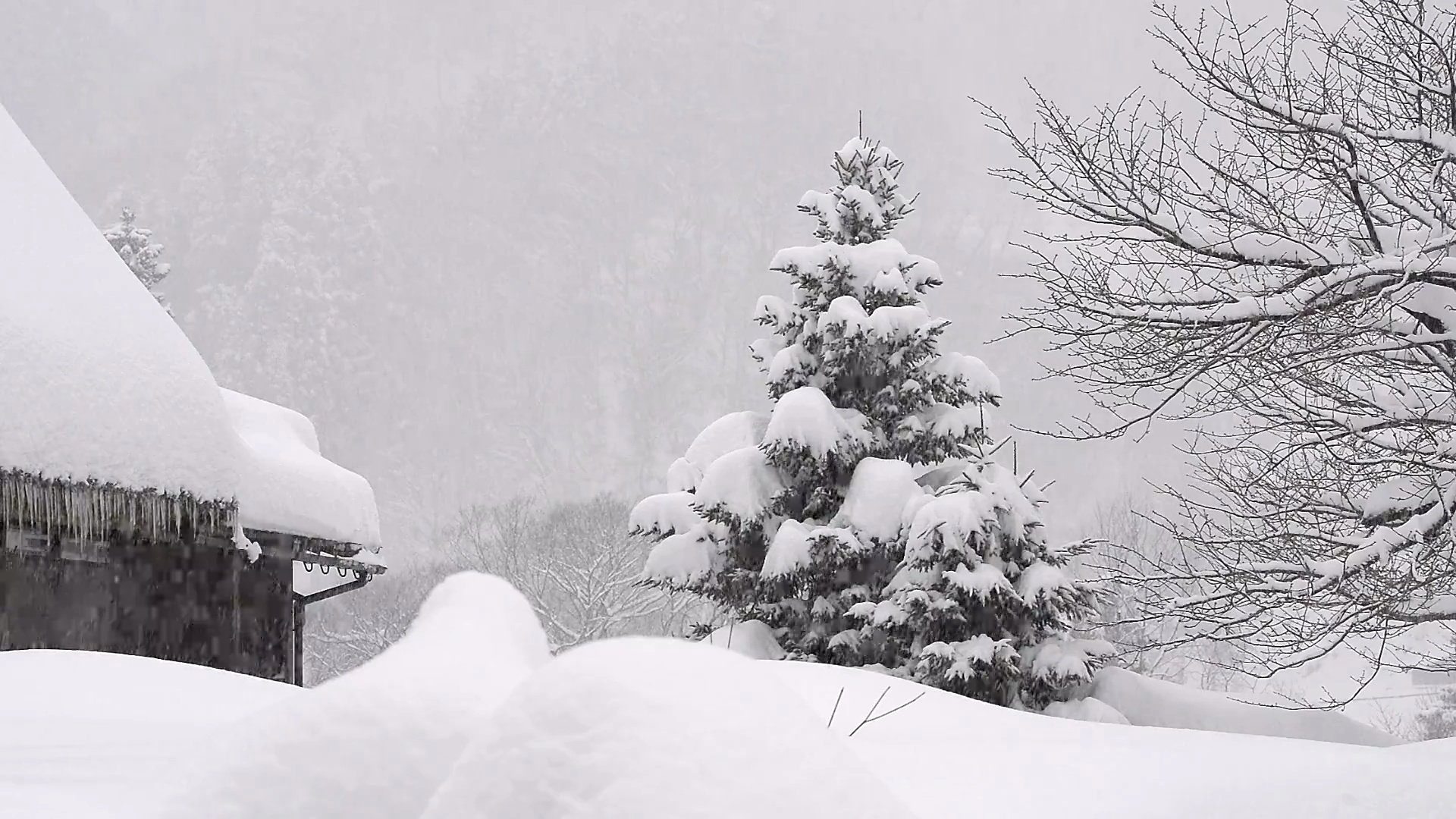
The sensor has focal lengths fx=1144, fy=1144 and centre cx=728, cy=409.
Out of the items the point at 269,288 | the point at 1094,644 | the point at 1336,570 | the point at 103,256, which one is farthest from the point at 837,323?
the point at 269,288

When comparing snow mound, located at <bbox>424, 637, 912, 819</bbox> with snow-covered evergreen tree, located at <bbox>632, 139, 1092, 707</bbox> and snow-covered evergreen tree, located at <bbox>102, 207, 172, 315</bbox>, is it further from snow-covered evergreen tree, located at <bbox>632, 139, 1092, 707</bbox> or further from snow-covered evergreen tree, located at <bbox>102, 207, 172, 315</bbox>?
snow-covered evergreen tree, located at <bbox>102, 207, 172, 315</bbox>

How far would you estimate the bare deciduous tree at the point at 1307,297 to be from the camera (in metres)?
6.31

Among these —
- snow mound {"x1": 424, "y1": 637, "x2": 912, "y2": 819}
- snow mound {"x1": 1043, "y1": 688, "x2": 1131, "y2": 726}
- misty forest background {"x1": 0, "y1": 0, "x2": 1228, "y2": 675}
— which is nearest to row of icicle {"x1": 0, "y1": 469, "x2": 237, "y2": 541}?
snow mound {"x1": 424, "y1": 637, "x2": 912, "y2": 819}

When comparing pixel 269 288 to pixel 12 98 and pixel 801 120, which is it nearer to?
pixel 12 98

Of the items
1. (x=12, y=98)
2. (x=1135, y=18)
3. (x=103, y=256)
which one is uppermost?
(x=1135, y=18)

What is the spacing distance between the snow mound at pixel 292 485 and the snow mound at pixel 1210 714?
661 cm

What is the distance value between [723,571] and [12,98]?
11634 cm

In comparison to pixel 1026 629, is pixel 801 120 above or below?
above

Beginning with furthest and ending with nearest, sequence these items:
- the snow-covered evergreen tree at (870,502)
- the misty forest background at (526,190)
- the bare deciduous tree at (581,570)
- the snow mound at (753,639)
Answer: the misty forest background at (526,190) < the bare deciduous tree at (581,570) < the snow mound at (753,639) < the snow-covered evergreen tree at (870,502)

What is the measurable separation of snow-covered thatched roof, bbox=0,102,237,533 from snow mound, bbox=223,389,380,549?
0.58m

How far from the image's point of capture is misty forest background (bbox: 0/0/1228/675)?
280 ft

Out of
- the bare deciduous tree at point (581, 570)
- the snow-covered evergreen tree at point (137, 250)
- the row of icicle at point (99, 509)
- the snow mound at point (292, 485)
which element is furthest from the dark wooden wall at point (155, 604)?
the snow-covered evergreen tree at point (137, 250)

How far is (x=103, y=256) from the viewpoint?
7.88m

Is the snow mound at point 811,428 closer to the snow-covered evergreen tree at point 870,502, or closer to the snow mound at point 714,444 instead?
the snow-covered evergreen tree at point 870,502
